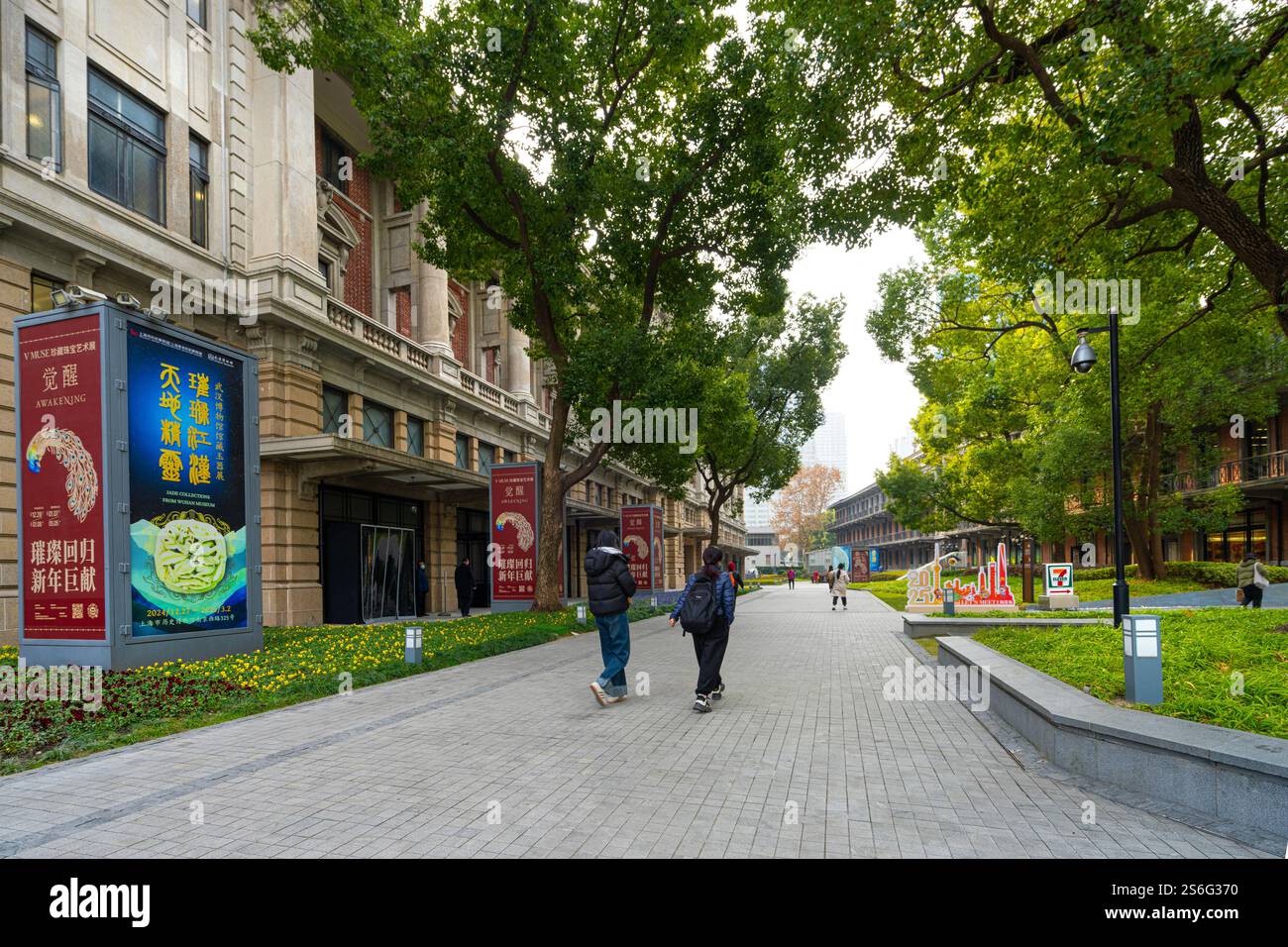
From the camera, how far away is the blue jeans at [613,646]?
823cm

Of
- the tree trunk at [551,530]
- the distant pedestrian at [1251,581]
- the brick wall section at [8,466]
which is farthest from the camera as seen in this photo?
the tree trunk at [551,530]

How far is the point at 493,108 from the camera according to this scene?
649 inches

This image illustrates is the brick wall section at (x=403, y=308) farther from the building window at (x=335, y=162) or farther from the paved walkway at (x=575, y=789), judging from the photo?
the paved walkway at (x=575, y=789)

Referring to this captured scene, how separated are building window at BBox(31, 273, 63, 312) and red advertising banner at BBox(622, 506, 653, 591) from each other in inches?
741

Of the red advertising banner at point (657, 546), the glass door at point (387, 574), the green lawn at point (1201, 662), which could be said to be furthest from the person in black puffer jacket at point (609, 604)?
the red advertising banner at point (657, 546)

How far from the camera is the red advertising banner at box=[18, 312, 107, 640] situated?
30.0 feet

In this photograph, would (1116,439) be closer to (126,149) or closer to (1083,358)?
(1083,358)

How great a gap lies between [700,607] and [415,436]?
693 inches

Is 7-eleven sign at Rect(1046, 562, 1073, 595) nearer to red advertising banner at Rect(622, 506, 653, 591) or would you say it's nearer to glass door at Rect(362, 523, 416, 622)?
red advertising banner at Rect(622, 506, 653, 591)

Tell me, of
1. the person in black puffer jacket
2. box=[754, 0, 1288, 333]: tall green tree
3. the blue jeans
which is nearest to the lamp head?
box=[754, 0, 1288, 333]: tall green tree

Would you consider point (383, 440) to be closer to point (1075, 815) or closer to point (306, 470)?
point (306, 470)

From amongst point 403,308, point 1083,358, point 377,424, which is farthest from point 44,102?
point 1083,358

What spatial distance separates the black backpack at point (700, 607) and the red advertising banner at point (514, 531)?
12192 millimetres

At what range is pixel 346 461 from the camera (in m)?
17.3
